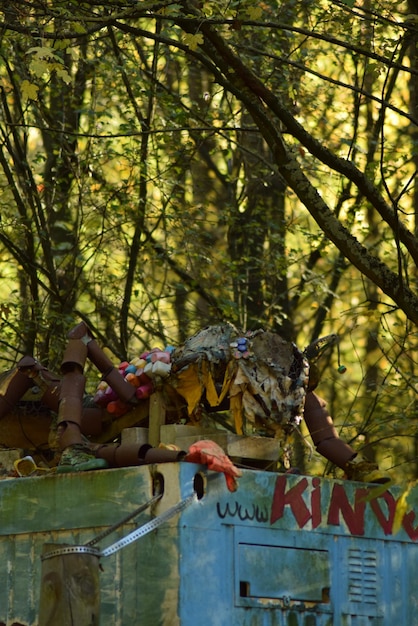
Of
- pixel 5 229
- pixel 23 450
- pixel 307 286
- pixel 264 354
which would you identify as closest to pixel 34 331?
pixel 5 229

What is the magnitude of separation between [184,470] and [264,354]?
47.1 inches

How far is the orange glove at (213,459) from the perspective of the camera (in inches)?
279

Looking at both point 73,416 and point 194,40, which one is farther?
point 194,40

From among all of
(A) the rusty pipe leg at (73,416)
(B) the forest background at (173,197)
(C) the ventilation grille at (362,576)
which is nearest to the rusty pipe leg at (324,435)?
(C) the ventilation grille at (362,576)

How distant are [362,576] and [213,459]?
1531 millimetres

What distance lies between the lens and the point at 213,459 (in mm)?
7078

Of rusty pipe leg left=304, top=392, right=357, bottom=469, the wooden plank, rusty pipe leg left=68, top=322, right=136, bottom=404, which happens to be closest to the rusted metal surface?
rusty pipe leg left=304, top=392, right=357, bottom=469

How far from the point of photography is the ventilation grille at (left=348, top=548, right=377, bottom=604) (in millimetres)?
7852

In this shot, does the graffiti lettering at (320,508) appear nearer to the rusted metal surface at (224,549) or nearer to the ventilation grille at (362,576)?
the rusted metal surface at (224,549)

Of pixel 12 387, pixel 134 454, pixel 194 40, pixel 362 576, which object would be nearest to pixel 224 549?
pixel 134 454

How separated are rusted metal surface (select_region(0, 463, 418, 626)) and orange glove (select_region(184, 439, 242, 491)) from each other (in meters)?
0.05

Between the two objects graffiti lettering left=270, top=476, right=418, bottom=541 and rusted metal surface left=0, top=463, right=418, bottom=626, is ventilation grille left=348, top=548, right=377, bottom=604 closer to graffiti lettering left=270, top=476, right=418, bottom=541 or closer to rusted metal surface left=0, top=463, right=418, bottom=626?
rusted metal surface left=0, top=463, right=418, bottom=626

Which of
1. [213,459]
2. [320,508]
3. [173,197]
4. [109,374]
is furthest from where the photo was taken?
[173,197]

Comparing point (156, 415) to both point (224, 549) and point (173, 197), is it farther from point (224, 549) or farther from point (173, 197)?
point (173, 197)
